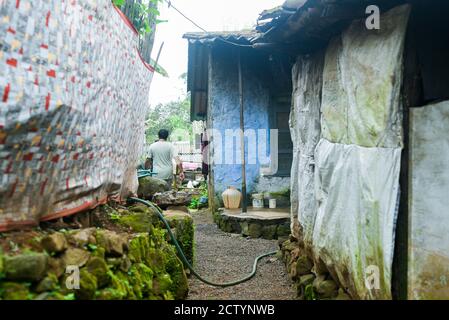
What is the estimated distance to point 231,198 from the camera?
32.9ft

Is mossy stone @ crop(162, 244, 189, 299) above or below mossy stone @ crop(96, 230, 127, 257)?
below

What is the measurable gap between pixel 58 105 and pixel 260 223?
640 centimetres

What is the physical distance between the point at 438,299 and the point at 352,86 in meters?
2.15

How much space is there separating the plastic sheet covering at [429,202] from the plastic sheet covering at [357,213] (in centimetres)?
18

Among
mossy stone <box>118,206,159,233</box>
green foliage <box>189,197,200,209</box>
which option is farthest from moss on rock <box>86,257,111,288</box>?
green foliage <box>189,197,200,209</box>

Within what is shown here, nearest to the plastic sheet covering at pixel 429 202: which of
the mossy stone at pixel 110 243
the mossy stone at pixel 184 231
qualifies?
the mossy stone at pixel 110 243

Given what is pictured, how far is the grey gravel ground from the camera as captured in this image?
5.39 meters

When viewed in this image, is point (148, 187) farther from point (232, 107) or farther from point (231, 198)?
point (232, 107)

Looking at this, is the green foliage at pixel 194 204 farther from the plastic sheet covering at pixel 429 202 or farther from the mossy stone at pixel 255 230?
the plastic sheet covering at pixel 429 202

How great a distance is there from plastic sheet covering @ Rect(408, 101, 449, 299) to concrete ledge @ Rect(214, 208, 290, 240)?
17.7 feet

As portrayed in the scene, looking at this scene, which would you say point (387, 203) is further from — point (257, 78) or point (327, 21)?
point (257, 78)

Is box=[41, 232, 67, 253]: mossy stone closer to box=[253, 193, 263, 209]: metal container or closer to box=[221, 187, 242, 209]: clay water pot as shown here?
box=[221, 187, 242, 209]: clay water pot

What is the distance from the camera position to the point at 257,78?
34.8ft
